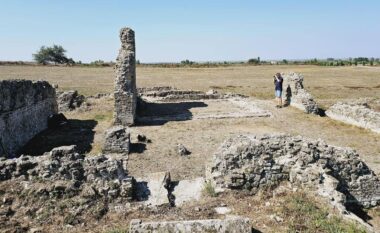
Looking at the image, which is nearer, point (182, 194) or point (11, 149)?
point (182, 194)

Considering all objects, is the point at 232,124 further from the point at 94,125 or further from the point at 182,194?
the point at 182,194

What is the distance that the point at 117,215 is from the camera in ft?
26.4

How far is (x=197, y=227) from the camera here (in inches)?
274

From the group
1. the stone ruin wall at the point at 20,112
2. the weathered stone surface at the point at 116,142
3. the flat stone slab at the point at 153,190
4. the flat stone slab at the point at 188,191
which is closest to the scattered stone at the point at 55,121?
the stone ruin wall at the point at 20,112

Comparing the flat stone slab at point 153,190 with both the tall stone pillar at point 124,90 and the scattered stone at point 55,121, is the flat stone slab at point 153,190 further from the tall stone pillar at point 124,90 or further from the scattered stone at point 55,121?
the scattered stone at point 55,121

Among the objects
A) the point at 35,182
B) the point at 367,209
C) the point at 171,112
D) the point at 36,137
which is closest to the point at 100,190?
the point at 35,182

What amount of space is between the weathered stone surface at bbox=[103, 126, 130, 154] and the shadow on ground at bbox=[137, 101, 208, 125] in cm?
563

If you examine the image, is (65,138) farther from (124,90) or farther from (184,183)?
(184,183)

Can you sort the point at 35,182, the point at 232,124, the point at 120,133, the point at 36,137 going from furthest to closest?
the point at 232,124, the point at 36,137, the point at 120,133, the point at 35,182

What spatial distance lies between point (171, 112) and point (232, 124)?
16.8ft

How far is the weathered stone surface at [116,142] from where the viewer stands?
14719mm

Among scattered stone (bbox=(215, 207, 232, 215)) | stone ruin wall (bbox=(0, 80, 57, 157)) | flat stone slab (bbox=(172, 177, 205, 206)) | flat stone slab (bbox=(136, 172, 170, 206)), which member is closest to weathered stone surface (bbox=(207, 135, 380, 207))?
flat stone slab (bbox=(172, 177, 205, 206))

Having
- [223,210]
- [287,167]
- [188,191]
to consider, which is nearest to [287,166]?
[287,167]

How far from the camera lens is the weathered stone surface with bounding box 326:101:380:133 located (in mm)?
17730
